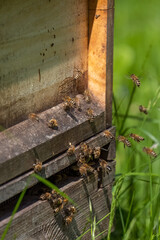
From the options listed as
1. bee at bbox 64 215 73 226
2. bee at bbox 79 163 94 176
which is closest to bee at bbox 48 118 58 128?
bee at bbox 79 163 94 176

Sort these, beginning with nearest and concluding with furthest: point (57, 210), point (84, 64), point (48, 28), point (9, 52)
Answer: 1. point (9, 52)
2. point (48, 28)
3. point (57, 210)
4. point (84, 64)

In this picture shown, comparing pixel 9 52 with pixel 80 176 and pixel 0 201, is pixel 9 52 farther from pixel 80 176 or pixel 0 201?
pixel 80 176

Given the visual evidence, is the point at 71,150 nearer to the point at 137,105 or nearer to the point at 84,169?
the point at 84,169

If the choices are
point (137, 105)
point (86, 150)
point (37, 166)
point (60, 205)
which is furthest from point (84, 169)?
point (137, 105)

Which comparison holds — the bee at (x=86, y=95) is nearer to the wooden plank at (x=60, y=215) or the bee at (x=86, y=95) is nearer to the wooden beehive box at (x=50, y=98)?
the wooden beehive box at (x=50, y=98)

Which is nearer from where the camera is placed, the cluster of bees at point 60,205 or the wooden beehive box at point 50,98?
the wooden beehive box at point 50,98

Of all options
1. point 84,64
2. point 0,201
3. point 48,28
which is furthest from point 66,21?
point 0,201

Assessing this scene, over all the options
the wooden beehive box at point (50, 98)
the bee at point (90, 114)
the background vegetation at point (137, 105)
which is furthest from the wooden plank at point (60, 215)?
the bee at point (90, 114)
